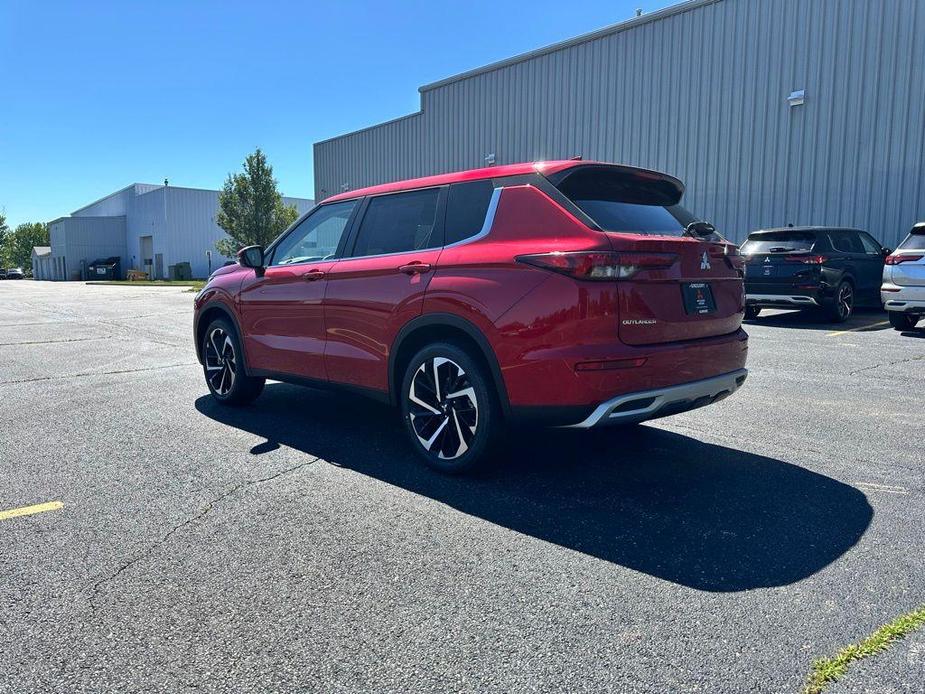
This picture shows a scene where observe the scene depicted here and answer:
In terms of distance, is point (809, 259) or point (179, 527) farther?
point (809, 259)

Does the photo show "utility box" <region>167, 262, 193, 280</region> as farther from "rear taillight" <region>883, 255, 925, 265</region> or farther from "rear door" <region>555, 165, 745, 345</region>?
"rear door" <region>555, 165, 745, 345</region>

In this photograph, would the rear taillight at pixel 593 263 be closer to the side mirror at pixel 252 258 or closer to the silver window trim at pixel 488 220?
the silver window trim at pixel 488 220

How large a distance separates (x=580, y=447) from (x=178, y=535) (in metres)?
2.58

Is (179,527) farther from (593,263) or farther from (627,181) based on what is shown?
(627,181)

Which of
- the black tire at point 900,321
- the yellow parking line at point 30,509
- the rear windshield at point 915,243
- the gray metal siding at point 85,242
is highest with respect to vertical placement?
the gray metal siding at point 85,242

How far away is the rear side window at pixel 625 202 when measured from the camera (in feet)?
12.8

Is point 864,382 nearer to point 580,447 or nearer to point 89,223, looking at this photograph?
point 580,447

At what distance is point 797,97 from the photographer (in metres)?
17.2

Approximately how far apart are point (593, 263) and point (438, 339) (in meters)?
1.13

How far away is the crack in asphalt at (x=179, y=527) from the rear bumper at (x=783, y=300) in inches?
391

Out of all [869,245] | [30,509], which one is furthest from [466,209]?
[869,245]

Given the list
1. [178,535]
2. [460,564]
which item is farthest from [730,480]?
[178,535]

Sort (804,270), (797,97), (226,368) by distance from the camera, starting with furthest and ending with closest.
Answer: (797,97), (804,270), (226,368)

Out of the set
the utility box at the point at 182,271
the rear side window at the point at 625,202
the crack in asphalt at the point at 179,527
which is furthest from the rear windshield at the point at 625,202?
the utility box at the point at 182,271
